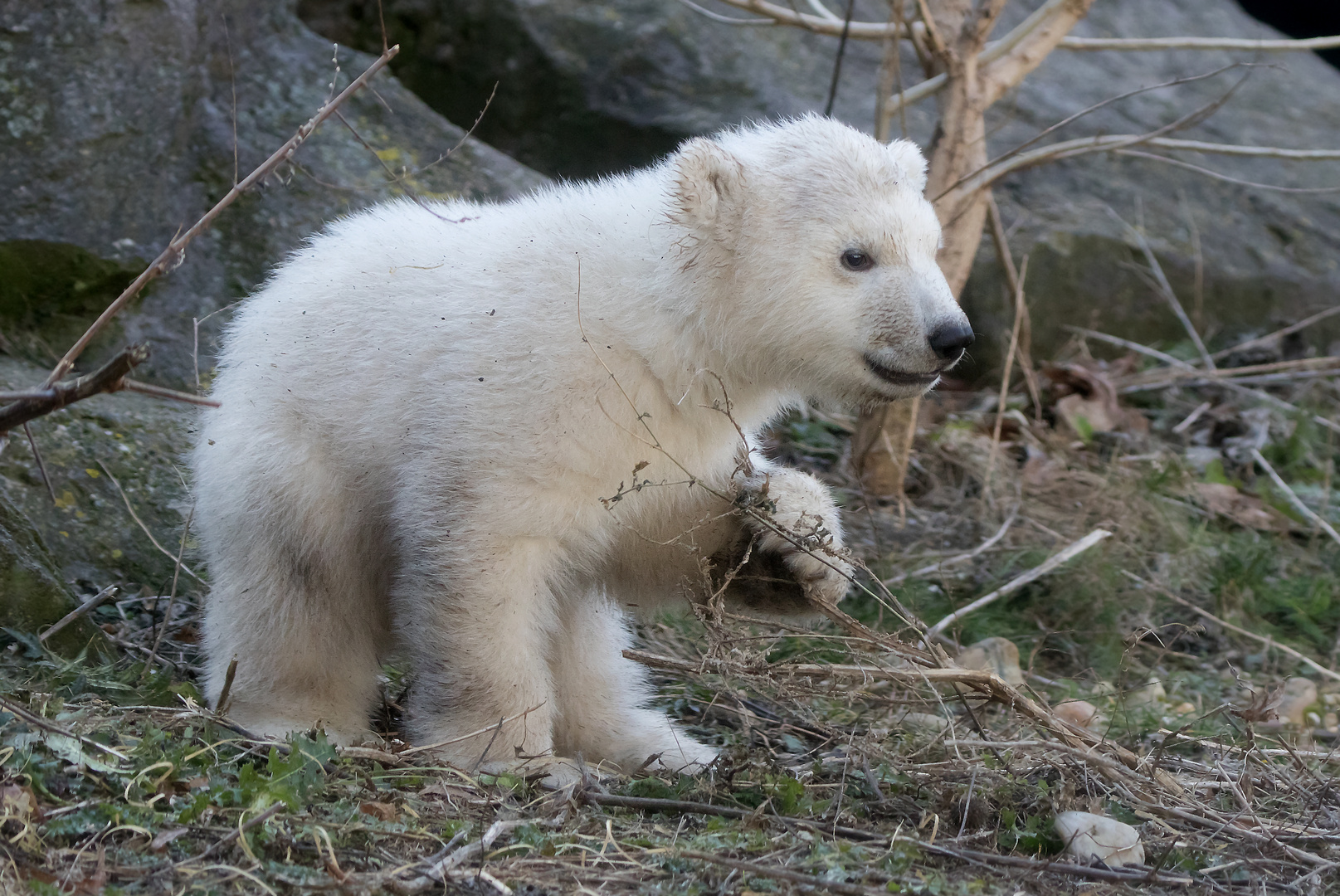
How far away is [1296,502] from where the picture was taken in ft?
19.4

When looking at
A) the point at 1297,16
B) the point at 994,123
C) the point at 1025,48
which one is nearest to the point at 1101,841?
the point at 1025,48

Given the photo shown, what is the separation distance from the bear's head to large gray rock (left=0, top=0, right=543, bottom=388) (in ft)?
7.59

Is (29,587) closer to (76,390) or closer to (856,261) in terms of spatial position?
(76,390)

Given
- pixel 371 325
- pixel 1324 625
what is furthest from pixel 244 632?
pixel 1324 625

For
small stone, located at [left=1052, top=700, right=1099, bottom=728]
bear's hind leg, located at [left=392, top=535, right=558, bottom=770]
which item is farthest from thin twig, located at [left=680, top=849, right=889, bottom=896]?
small stone, located at [left=1052, top=700, right=1099, bottom=728]

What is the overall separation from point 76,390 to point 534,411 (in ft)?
4.11

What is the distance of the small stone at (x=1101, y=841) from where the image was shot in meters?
2.76

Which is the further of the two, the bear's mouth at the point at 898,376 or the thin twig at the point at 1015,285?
the thin twig at the point at 1015,285

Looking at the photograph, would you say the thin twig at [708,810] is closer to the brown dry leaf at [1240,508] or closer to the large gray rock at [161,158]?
the large gray rock at [161,158]

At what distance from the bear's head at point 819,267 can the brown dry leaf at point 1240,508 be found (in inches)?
132

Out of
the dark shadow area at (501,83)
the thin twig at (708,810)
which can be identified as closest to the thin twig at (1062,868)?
the thin twig at (708,810)

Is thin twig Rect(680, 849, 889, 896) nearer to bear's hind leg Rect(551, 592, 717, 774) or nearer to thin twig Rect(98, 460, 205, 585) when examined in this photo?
bear's hind leg Rect(551, 592, 717, 774)

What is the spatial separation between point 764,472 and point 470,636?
997mm

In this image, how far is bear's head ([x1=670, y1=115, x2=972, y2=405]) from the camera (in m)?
3.30
